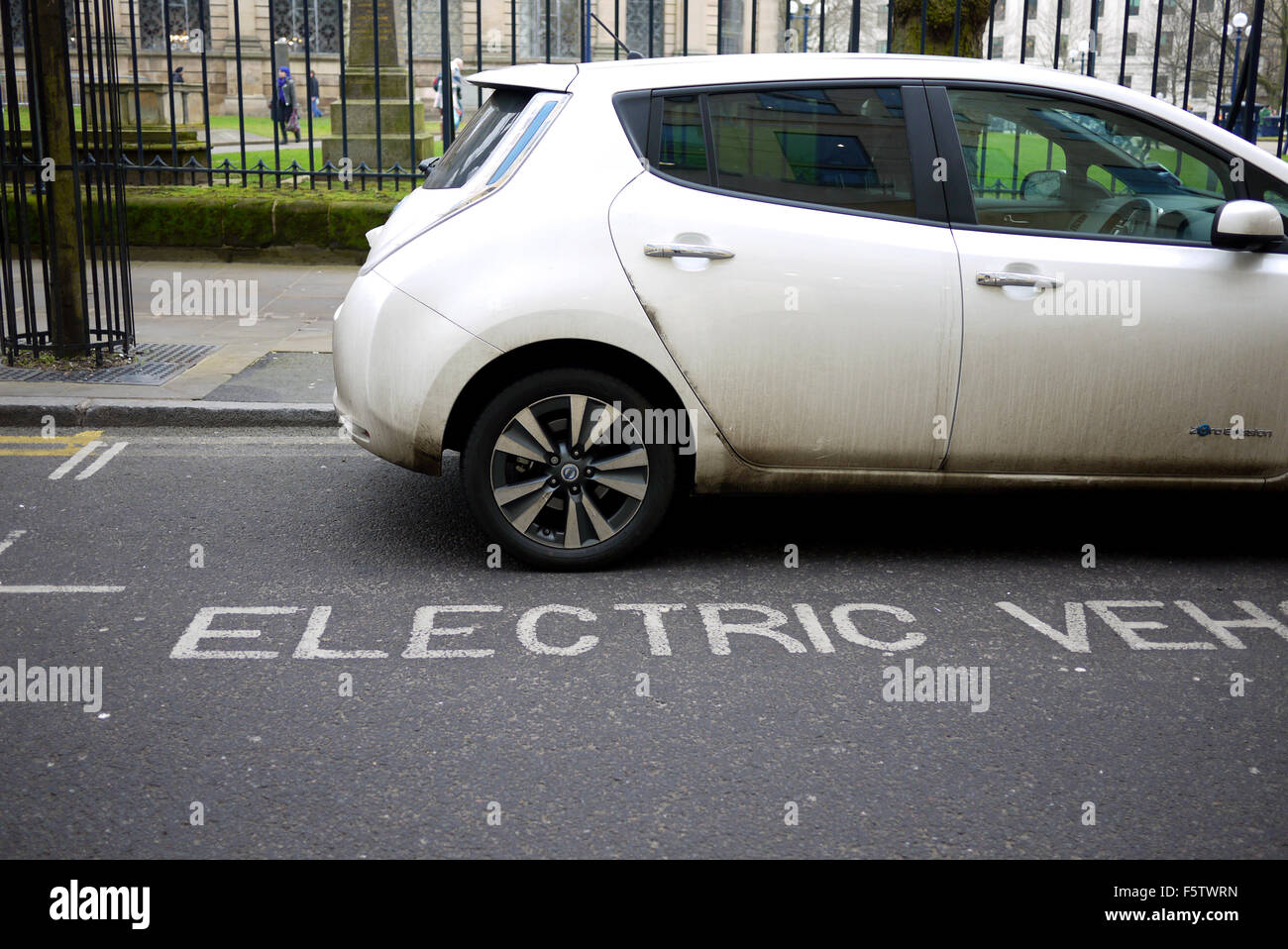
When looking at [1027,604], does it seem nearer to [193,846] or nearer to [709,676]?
[709,676]

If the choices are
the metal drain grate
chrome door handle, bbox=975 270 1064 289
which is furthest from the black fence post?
the metal drain grate

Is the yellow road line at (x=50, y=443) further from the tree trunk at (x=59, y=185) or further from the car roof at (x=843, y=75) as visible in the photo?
the car roof at (x=843, y=75)

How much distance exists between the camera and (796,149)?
192 inches

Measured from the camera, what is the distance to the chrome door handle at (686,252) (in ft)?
15.6

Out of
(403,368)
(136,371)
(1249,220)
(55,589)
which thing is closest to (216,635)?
(55,589)

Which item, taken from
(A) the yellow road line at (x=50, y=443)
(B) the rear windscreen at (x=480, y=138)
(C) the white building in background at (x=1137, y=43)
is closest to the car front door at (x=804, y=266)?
(B) the rear windscreen at (x=480, y=138)

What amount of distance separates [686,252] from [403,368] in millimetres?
1049

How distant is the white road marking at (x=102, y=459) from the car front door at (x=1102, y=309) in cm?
381

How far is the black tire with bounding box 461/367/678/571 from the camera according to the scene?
16.0 ft

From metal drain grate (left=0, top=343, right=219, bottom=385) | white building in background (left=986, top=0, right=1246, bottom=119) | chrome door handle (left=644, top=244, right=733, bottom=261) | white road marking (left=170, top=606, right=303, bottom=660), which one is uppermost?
white building in background (left=986, top=0, right=1246, bottom=119)

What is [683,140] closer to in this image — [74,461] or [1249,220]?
[1249,220]

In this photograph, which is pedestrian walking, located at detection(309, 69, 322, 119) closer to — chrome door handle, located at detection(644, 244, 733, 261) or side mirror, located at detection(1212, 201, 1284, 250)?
chrome door handle, located at detection(644, 244, 733, 261)

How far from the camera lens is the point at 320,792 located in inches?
133

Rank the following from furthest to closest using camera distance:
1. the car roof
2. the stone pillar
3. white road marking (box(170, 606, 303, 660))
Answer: the stone pillar
the car roof
white road marking (box(170, 606, 303, 660))
